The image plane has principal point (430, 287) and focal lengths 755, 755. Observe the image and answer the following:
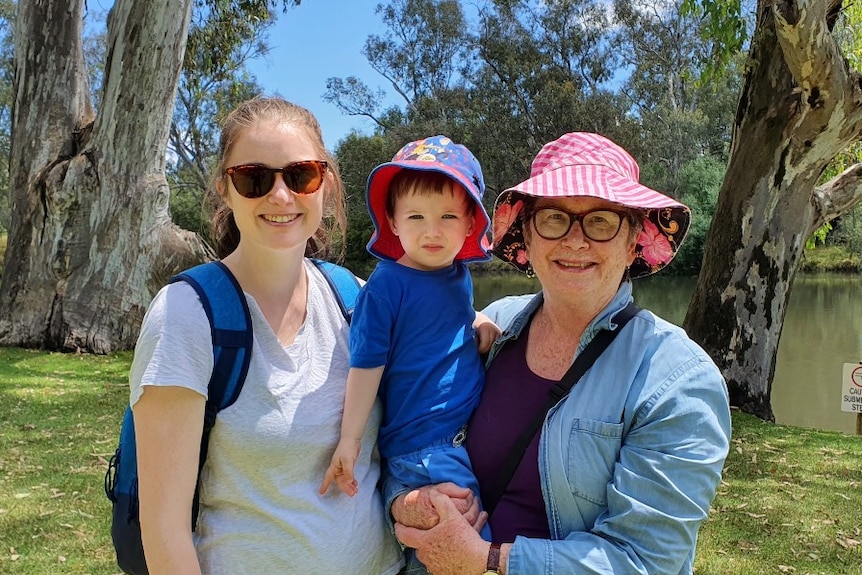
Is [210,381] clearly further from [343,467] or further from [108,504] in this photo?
[108,504]

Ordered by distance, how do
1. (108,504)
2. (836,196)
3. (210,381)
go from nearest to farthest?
(210,381) → (108,504) → (836,196)

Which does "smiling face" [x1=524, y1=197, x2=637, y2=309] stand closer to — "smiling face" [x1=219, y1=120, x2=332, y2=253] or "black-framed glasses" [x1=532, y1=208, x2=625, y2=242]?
"black-framed glasses" [x1=532, y1=208, x2=625, y2=242]

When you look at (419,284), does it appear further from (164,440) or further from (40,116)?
(40,116)

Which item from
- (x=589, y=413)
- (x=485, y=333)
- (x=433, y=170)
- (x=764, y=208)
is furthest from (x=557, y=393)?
(x=764, y=208)

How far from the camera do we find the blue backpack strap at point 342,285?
1.63m

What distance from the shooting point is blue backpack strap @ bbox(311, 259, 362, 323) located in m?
1.63

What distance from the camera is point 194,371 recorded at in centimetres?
125

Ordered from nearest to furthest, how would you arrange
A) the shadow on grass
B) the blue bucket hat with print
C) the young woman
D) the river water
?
1. the young woman
2. the blue bucket hat with print
3. the shadow on grass
4. the river water

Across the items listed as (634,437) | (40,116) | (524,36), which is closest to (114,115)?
(40,116)

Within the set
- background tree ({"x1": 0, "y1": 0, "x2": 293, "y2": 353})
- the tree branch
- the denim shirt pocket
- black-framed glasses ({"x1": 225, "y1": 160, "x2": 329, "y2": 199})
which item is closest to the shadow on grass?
background tree ({"x1": 0, "y1": 0, "x2": 293, "y2": 353})

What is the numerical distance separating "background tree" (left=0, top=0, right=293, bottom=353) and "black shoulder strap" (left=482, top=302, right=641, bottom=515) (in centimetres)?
758

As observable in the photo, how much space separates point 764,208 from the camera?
631 cm

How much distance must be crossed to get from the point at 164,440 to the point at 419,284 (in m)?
0.67

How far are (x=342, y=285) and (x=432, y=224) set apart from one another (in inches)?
9.6
